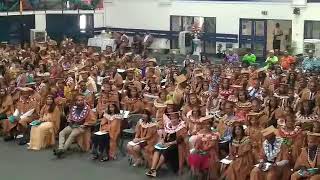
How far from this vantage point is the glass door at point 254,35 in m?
24.0

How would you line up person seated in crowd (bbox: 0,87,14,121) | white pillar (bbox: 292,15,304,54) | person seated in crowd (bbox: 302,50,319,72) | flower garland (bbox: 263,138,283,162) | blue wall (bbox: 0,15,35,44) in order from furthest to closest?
1. blue wall (bbox: 0,15,35,44)
2. white pillar (bbox: 292,15,304,54)
3. person seated in crowd (bbox: 302,50,319,72)
4. person seated in crowd (bbox: 0,87,14,121)
5. flower garland (bbox: 263,138,283,162)

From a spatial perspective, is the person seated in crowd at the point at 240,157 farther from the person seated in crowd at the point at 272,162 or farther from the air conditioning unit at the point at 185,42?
the air conditioning unit at the point at 185,42

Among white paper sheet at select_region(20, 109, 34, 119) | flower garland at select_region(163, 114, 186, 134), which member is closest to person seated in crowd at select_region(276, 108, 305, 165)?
flower garland at select_region(163, 114, 186, 134)

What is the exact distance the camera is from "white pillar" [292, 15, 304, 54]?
22.6 m

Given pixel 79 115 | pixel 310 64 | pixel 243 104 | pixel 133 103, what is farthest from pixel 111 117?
pixel 310 64

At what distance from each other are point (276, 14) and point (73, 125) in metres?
13.9

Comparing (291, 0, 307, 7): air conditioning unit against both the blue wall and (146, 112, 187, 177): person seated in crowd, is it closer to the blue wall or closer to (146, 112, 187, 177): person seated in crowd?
the blue wall

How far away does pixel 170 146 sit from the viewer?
33.2 ft

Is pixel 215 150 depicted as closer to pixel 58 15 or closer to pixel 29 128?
pixel 29 128

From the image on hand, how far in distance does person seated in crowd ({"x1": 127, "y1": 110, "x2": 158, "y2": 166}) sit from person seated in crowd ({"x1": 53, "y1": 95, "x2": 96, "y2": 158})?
4.48ft

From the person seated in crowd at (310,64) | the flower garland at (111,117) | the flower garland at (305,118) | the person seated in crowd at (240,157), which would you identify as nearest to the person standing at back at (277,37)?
the person seated in crowd at (310,64)

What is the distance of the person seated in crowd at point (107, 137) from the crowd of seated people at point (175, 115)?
0.02 m

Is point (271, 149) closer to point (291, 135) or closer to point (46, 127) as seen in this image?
point (291, 135)

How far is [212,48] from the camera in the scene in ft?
84.0
